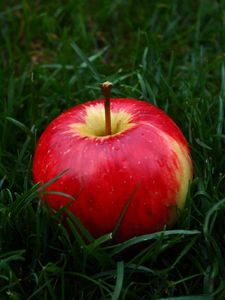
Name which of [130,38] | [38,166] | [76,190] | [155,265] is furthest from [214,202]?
[130,38]

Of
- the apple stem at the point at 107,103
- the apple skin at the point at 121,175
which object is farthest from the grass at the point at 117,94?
the apple stem at the point at 107,103

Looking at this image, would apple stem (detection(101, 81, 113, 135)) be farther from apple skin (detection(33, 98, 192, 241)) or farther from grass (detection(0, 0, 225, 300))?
grass (detection(0, 0, 225, 300))

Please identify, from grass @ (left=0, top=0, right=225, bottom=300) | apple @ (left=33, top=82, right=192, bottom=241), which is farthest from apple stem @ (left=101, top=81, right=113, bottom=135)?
grass @ (left=0, top=0, right=225, bottom=300)

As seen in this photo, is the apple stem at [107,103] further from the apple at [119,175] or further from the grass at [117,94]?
the grass at [117,94]

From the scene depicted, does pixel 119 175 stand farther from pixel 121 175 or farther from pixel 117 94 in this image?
pixel 117 94

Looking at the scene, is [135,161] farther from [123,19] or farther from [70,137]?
[123,19]

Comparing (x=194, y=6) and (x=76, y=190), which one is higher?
(x=194, y=6)
